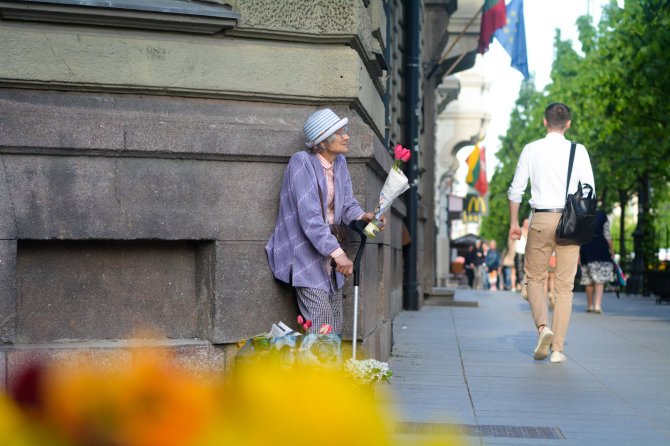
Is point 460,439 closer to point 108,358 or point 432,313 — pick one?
point 108,358

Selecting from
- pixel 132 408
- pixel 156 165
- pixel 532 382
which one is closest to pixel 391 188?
pixel 156 165

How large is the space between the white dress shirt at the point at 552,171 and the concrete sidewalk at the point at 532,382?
4.75 ft

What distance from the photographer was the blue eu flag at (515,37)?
19.4 metres

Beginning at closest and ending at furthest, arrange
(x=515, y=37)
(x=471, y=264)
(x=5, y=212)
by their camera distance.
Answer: (x=5, y=212) < (x=515, y=37) < (x=471, y=264)

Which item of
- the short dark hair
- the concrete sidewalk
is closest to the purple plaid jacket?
the concrete sidewalk

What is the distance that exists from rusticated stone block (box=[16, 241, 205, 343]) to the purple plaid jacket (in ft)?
2.11

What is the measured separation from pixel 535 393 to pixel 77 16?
3929mm

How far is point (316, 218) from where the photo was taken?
571cm

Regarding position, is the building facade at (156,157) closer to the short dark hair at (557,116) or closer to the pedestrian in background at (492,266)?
the short dark hair at (557,116)

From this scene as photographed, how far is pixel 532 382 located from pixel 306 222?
2.53 meters

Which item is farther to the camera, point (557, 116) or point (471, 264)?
point (471, 264)

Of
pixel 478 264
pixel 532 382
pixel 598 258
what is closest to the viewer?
pixel 532 382

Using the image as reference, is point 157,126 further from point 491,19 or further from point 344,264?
point 491,19

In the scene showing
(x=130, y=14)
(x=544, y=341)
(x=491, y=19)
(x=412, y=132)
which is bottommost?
(x=544, y=341)
